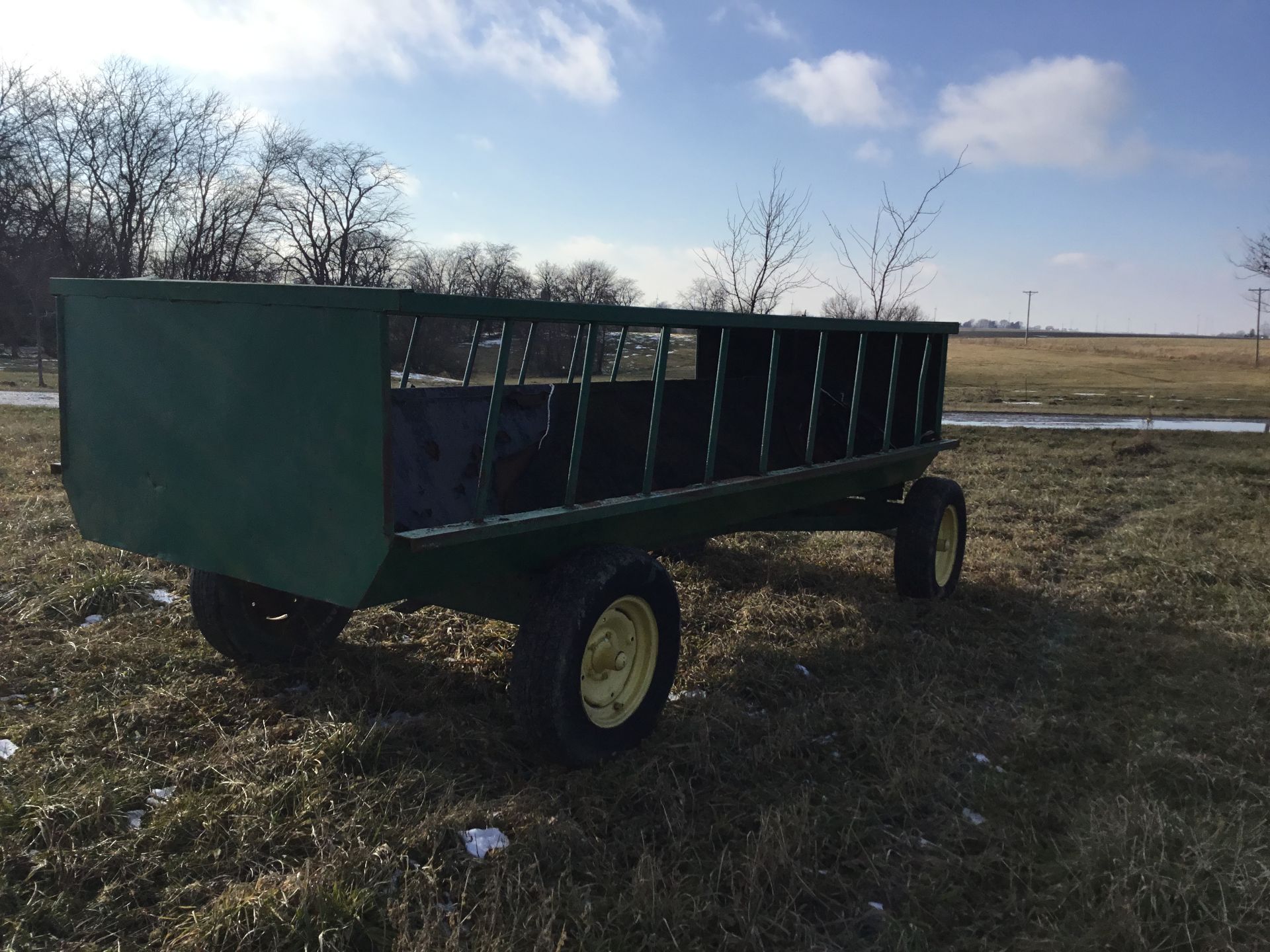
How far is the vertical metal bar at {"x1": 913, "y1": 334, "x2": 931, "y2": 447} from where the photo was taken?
5.95 m

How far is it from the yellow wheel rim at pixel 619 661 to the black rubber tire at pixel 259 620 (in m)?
1.27

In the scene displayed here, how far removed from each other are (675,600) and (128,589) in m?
3.29

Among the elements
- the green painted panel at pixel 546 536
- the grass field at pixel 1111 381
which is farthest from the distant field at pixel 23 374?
the grass field at pixel 1111 381

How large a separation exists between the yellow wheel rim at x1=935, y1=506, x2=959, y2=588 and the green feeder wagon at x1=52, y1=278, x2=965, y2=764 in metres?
1.57

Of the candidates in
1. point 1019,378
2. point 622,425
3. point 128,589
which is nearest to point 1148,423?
point 622,425

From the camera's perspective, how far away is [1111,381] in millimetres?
37750

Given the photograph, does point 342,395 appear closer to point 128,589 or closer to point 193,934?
point 193,934

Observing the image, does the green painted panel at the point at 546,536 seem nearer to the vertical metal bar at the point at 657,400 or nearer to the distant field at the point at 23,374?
the vertical metal bar at the point at 657,400

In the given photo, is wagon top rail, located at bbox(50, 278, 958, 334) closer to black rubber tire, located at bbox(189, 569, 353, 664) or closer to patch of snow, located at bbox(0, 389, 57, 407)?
black rubber tire, located at bbox(189, 569, 353, 664)

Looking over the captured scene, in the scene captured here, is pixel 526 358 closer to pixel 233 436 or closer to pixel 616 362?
pixel 616 362

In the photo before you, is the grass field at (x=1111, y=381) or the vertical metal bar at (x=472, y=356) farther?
the grass field at (x=1111, y=381)

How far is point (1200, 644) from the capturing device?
5.09 m

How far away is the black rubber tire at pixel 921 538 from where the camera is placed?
5781 millimetres

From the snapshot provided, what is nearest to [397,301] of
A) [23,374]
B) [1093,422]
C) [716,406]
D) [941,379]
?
[716,406]
